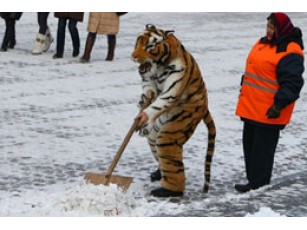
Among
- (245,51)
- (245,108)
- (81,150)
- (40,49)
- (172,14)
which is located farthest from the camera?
(172,14)

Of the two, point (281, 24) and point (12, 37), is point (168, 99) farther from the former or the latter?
point (12, 37)

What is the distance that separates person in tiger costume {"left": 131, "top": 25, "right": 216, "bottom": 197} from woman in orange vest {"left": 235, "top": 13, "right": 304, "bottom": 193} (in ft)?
1.26

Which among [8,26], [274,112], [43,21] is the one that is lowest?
[8,26]

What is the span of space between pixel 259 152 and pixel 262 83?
1.88ft

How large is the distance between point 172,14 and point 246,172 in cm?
1258

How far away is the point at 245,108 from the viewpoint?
23.3ft

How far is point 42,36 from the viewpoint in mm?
13656

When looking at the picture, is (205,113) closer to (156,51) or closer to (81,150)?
(156,51)

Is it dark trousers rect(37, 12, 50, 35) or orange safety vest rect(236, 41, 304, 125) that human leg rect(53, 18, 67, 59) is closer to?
dark trousers rect(37, 12, 50, 35)

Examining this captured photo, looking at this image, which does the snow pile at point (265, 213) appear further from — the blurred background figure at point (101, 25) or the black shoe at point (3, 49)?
the black shoe at point (3, 49)

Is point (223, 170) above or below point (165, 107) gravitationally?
below

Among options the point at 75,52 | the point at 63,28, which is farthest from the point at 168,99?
the point at 75,52
